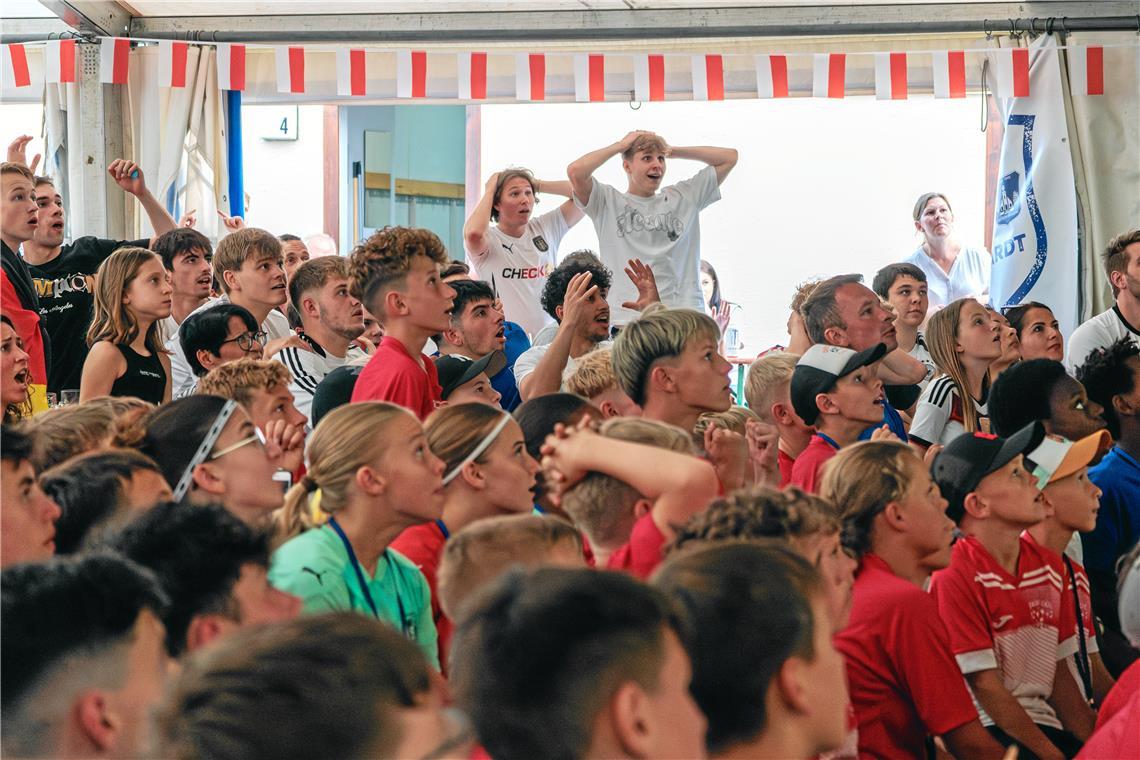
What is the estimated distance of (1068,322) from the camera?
7621 mm

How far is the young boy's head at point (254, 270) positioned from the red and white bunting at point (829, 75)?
391 cm

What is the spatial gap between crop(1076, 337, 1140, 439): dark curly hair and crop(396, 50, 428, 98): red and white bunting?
4804mm

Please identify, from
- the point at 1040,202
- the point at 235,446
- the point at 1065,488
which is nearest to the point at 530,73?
the point at 1040,202

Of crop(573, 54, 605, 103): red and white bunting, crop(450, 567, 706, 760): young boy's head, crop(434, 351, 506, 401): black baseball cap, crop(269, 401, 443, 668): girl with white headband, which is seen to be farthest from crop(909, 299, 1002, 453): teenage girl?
crop(450, 567, 706, 760): young boy's head

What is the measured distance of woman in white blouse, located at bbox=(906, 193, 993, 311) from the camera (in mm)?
7902

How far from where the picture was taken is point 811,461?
394 cm

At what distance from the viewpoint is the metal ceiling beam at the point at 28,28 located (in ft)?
27.0

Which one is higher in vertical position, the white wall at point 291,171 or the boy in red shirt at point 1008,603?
the white wall at point 291,171

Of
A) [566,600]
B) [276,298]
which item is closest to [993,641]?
[566,600]

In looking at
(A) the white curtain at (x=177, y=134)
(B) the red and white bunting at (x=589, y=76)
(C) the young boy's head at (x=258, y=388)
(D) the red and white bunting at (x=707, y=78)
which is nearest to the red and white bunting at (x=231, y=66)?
(A) the white curtain at (x=177, y=134)

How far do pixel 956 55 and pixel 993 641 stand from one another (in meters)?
5.49

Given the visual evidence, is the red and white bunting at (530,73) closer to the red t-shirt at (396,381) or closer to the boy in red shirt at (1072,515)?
the red t-shirt at (396,381)

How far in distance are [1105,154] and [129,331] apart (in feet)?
18.8

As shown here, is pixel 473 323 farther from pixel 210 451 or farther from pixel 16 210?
pixel 210 451
